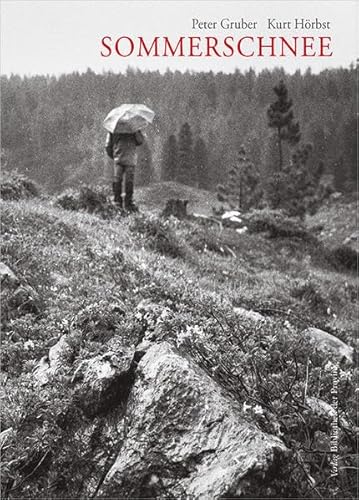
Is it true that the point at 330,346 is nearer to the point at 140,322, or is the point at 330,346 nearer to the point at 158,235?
the point at 140,322

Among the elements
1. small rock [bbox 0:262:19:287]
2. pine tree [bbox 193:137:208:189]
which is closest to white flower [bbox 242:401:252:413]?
small rock [bbox 0:262:19:287]

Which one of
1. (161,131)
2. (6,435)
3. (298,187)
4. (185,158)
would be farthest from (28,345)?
(161,131)

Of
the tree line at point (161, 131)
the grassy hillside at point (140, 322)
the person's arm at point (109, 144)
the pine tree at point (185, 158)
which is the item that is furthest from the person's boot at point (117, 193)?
the pine tree at point (185, 158)

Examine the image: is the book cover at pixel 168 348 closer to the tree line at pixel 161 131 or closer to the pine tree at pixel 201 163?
the tree line at pixel 161 131

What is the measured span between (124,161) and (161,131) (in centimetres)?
5606

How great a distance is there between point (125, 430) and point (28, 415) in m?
0.69

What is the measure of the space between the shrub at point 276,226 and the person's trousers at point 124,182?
4587mm

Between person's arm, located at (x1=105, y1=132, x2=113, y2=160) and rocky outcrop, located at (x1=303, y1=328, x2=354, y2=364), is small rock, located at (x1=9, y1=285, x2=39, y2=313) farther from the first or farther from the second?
person's arm, located at (x1=105, y1=132, x2=113, y2=160)

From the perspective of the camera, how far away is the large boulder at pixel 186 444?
7.98 ft

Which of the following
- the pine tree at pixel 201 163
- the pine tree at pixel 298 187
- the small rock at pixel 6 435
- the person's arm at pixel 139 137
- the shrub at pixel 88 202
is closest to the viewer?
the small rock at pixel 6 435

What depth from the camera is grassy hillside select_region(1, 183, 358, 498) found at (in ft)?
9.57

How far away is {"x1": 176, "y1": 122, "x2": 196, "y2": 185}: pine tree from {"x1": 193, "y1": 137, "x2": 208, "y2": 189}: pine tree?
0.86 m

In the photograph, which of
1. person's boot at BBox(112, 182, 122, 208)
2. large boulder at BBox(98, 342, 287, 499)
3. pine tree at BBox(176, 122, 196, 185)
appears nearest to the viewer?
large boulder at BBox(98, 342, 287, 499)

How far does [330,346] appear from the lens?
20.6ft
